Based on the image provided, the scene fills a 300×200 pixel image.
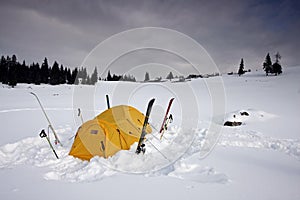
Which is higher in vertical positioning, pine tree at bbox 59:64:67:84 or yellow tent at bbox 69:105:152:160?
pine tree at bbox 59:64:67:84

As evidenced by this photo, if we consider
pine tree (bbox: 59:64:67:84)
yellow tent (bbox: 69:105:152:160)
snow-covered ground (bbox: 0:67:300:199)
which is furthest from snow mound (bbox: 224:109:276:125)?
pine tree (bbox: 59:64:67:84)

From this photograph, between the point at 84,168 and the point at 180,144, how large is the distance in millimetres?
3290

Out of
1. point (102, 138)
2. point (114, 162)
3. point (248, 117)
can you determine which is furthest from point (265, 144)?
point (248, 117)

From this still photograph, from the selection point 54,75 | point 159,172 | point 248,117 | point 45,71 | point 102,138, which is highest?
point 45,71

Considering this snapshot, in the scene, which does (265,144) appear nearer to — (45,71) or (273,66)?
(273,66)

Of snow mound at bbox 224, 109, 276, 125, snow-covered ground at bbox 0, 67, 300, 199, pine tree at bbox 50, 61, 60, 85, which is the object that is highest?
pine tree at bbox 50, 61, 60, 85

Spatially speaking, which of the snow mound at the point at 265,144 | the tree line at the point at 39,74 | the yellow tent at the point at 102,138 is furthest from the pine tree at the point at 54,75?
the snow mound at the point at 265,144

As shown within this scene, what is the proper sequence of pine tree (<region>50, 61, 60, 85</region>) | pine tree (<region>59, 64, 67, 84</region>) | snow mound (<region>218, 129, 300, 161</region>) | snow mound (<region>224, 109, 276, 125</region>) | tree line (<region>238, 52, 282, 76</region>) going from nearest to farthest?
1. snow mound (<region>218, 129, 300, 161</region>)
2. snow mound (<region>224, 109, 276, 125</region>)
3. tree line (<region>238, 52, 282, 76</region>)
4. pine tree (<region>50, 61, 60, 85</region>)
5. pine tree (<region>59, 64, 67, 84</region>)

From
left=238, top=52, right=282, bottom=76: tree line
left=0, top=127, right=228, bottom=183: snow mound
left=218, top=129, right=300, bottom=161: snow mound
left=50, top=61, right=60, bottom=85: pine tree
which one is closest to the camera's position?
left=0, top=127, right=228, bottom=183: snow mound

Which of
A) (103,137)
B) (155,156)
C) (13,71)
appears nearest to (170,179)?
(155,156)

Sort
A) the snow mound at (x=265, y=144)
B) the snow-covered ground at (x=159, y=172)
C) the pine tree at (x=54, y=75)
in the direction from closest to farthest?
the snow-covered ground at (x=159, y=172) → the snow mound at (x=265, y=144) → the pine tree at (x=54, y=75)

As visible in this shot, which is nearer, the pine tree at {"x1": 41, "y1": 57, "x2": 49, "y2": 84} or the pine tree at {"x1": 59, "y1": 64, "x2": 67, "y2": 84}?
the pine tree at {"x1": 41, "y1": 57, "x2": 49, "y2": 84}

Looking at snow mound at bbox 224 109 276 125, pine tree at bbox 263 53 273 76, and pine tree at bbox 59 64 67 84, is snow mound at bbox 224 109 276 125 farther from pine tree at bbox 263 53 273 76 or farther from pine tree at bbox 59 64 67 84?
pine tree at bbox 59 64 67 84

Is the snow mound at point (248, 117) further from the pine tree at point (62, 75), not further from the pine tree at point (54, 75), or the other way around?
the pine tree at point (62, 75)
